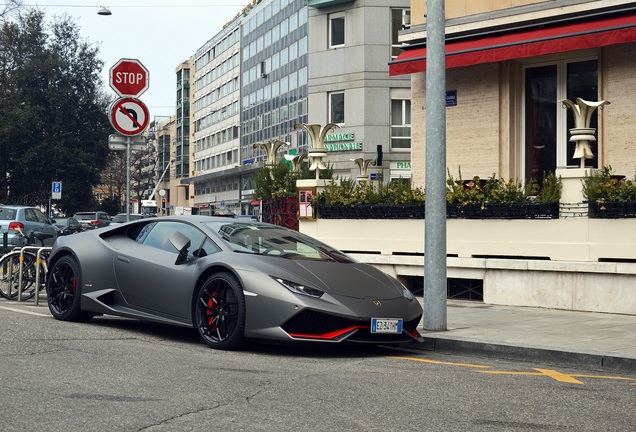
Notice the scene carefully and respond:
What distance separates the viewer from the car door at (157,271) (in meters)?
9.05

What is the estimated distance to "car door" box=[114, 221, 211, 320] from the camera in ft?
29.7

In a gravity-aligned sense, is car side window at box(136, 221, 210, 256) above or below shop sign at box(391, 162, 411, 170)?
below

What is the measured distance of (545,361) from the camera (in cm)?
858

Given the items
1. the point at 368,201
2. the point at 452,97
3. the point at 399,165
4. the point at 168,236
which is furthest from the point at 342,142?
the point at 168,236

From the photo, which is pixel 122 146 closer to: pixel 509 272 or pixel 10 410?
pixel 509 272

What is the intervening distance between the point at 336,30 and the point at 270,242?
43479 millimetres

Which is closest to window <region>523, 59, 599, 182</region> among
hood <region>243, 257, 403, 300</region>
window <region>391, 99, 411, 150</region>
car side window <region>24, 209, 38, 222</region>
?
hood <region>243, 257, 403, 300</region>

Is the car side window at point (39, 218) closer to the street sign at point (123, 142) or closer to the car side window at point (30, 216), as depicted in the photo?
the car side window at point (30, 216)

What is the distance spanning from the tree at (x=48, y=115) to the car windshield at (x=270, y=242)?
45.8m

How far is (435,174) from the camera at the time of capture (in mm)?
10086

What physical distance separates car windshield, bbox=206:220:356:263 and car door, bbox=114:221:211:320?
1.03 feet

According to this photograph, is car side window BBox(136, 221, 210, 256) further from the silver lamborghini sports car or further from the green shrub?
the green shrub

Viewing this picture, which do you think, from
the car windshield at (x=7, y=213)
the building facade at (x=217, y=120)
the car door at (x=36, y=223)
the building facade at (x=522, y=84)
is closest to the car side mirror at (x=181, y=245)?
the building facade at (x=522, y=84)

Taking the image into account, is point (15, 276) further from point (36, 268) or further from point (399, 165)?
point (399, 165)
